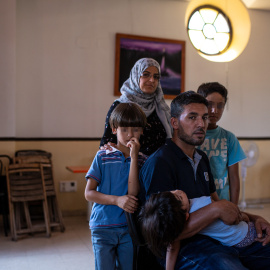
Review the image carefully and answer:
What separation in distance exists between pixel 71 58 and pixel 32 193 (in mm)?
1887

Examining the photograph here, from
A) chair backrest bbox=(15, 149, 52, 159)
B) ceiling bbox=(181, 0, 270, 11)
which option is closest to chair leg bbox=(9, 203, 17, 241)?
chair backrest bbox=(15, 149, 52, 159)

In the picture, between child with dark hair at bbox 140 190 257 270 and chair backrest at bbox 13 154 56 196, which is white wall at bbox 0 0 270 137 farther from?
child with dark hair at bbox 140 190 257 270

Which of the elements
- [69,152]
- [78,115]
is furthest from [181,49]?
[69,152]

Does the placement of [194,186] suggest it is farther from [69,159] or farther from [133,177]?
[69,159]

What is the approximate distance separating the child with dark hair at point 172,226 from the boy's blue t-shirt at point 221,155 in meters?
0.51

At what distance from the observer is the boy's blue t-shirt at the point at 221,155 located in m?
2.23

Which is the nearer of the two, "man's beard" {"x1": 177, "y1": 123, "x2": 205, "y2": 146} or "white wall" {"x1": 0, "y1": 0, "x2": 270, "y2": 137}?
"man's beard" {"x1": 177, "y1": 123, "x2": 205, "y2": 146}

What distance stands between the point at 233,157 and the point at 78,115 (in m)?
3.31

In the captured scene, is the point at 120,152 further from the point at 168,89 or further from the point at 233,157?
the point at 168,89

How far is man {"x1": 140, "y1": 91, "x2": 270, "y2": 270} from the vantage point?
161 cm

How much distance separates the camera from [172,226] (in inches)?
59.7

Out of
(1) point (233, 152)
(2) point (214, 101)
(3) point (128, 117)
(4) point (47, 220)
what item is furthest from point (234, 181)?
(4) point (47, 220)

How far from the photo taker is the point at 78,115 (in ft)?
17.3

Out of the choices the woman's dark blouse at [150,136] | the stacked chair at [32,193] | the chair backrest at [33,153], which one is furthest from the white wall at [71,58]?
the woman's dark blouse at [150,136]
